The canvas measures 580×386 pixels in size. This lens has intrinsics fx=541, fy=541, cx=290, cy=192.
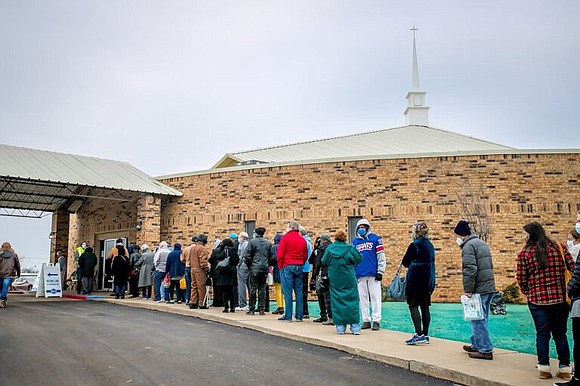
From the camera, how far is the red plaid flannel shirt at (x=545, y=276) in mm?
6109

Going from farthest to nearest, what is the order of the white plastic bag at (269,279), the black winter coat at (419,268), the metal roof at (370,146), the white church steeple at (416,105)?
the white church steeple at (416,105) → the metal roof at (370,146) → the white plastic bag at (269,279) → the black winter coat at (419,268)

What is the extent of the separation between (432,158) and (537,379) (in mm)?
10923

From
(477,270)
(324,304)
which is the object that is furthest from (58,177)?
(477,270)

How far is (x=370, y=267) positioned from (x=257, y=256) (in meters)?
3.07

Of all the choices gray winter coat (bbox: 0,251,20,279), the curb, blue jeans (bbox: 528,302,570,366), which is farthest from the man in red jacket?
gray winter coat (bbox: 0,251,20,279)

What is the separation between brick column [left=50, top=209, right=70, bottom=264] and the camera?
955 inches

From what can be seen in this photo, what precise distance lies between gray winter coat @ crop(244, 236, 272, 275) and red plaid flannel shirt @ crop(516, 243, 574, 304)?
628cm

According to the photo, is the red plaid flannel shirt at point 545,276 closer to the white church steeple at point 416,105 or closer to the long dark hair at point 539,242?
the long dark hair at point 539,242

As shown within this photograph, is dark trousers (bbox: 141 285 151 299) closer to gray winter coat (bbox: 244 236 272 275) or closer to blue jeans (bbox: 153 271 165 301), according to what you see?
blue jeans (bbox: 153 271 165 301)

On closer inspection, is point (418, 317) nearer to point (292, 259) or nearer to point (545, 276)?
point (545, 276)

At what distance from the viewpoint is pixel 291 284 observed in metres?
10.8

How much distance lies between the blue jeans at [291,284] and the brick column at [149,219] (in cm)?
910

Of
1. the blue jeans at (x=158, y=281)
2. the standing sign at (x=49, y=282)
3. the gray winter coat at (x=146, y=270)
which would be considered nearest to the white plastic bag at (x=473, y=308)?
the blue jeans at (x=158, y=281)

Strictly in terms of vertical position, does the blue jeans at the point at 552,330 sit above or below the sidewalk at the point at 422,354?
above
